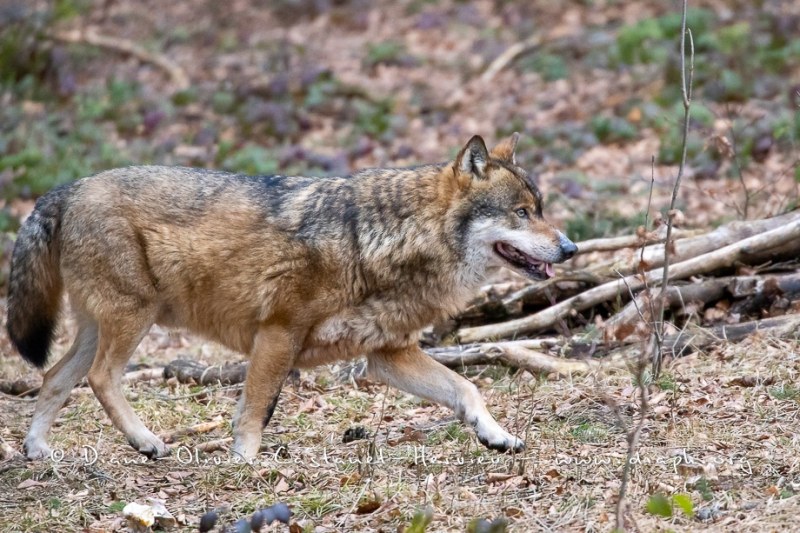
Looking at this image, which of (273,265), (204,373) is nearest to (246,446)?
(273,265)

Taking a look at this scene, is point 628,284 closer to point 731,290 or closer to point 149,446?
point 731,290

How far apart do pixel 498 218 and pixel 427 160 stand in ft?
29.1

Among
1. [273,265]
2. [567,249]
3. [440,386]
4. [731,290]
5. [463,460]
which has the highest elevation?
[567,249]

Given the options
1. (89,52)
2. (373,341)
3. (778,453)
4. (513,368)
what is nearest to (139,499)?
(373,341)

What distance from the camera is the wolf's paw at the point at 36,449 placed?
6959 millimetres

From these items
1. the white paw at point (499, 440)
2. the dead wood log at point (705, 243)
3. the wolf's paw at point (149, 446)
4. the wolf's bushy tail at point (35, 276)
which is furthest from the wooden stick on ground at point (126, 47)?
the white paw at point (499, 440)

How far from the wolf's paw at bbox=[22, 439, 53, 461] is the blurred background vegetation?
496 centimetres

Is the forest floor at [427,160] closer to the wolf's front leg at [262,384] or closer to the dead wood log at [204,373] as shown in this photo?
the dead wood log at [204,373]

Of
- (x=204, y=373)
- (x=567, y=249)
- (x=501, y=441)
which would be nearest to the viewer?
(x=501, y=441)

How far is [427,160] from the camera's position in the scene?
15.6 metres

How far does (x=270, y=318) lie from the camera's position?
6840 mm

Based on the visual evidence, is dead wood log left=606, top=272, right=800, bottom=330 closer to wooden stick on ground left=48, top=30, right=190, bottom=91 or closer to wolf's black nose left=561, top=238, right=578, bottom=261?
wolf's black nose left=561, top=238, right=578, bottom=261

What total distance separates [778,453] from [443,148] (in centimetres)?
1088

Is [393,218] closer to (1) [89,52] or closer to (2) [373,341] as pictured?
(2) [373,341]
